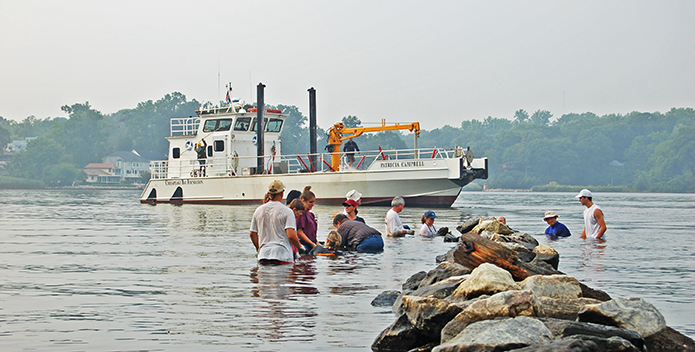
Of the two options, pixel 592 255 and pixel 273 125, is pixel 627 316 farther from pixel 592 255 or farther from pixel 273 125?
pixel 273 125

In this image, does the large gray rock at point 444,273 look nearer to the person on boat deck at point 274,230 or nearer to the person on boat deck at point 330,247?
the person on boat deck at point 274,230

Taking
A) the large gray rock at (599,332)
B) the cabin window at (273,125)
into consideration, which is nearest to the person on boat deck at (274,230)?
the large gray rock at (599,332)

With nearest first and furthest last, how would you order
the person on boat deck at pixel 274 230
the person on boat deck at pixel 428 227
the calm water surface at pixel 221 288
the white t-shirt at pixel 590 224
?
the calm water surface at pixel 221 288
the person on boat deck at pixel 274 230
the white t-shirt at pixel 590 224
the person on boat deck at pixel 428 227

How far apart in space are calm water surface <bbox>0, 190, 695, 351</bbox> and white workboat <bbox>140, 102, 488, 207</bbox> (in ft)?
47.4

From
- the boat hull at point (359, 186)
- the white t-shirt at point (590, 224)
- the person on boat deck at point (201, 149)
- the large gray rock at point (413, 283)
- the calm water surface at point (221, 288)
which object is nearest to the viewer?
the calm water surface at point (221, 288)

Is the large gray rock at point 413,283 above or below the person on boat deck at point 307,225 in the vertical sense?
below

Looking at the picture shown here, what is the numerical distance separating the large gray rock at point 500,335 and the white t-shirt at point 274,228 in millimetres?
4593

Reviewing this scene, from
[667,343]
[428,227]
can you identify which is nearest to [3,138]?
[428,227]

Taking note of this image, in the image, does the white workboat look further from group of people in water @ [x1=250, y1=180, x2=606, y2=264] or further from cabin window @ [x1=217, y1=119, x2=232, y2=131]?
group of people in water @ [x1=250, y1=180, x2=606, y2=264]

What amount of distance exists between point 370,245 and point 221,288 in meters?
4.20

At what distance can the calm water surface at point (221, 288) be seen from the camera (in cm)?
570

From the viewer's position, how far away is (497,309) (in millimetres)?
5309

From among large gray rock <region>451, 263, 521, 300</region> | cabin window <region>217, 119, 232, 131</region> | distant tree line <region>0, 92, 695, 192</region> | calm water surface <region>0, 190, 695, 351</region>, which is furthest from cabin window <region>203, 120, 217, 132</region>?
distant tree line <region>0, 92, 695, 192</region>

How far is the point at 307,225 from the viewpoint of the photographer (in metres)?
11.1
